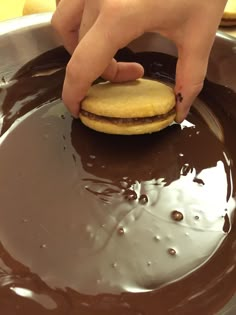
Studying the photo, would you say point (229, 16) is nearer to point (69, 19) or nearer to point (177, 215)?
point (69, 19)

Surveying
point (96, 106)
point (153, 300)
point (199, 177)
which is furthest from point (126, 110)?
point (153, 300)

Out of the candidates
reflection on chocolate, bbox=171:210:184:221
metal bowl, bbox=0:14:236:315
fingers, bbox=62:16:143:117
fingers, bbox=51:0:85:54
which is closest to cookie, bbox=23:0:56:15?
metal bowl, bbox=0:14:236:315

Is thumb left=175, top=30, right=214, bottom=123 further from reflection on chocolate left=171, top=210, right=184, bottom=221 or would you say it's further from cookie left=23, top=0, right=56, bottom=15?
cookie left=23, top=0, right=56, bottom=15

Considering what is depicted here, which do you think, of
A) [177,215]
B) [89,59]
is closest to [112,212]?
[177,215]

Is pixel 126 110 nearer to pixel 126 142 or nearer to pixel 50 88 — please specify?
pixel 126 142

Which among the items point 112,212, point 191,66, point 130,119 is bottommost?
point 112,212
